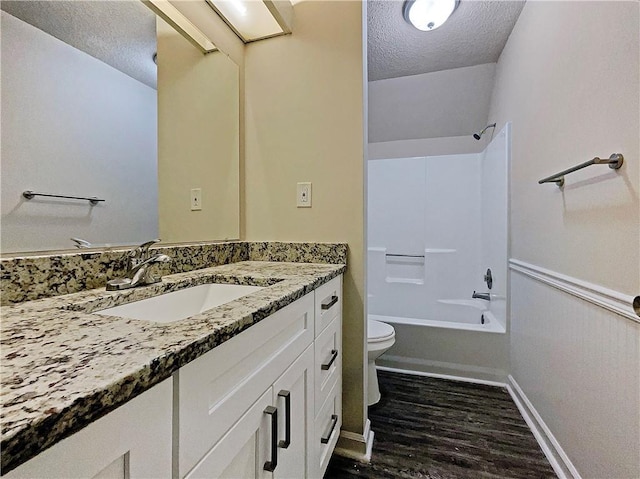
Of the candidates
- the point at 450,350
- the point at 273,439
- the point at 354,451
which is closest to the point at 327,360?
the point at 273,439

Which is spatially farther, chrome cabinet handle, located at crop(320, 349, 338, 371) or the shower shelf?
→ the shower shelf

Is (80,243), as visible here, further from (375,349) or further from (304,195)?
(375,349)

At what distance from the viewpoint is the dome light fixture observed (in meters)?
1.78

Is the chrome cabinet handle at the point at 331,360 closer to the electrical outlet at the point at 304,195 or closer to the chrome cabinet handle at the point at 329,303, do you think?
the chrome cabinet handle at the point at 329,303

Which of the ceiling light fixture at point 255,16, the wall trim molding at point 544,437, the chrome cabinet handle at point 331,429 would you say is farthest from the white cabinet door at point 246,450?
the ceiling light fixture at point 255,16

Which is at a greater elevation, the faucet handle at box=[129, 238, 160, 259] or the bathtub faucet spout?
the faucet handle at box=[129, 238, 160, 259]

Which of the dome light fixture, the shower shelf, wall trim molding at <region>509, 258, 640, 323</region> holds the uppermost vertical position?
the dome light fixture

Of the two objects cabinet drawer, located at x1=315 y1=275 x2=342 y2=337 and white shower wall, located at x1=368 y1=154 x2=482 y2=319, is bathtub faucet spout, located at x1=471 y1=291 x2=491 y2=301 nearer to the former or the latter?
white shower wall, located at x1=368 y1=154 x2=482 y2=319

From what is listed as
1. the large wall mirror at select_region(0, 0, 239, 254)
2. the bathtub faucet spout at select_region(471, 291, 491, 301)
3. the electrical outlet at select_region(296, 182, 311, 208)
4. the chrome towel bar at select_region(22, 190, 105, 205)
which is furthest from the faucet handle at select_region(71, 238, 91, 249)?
the bathtub faucet spout at select_region(471, 291, 491, 301)

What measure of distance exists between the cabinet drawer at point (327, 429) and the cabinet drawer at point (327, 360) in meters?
0.05

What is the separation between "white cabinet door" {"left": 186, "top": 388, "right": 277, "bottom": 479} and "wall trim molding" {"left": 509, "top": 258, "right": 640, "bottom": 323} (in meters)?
1.10

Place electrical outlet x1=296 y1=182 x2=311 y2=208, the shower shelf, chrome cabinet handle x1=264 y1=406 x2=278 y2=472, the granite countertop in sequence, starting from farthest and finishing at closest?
the shower shelf
electrical outlet x1=296 y1=182 x2=311 y2=208
chrome cabinet handle x1=264 y1=406 x2=278 y2=472
the granite countertop

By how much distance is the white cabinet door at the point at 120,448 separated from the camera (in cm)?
30

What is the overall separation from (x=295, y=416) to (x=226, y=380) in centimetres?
40
